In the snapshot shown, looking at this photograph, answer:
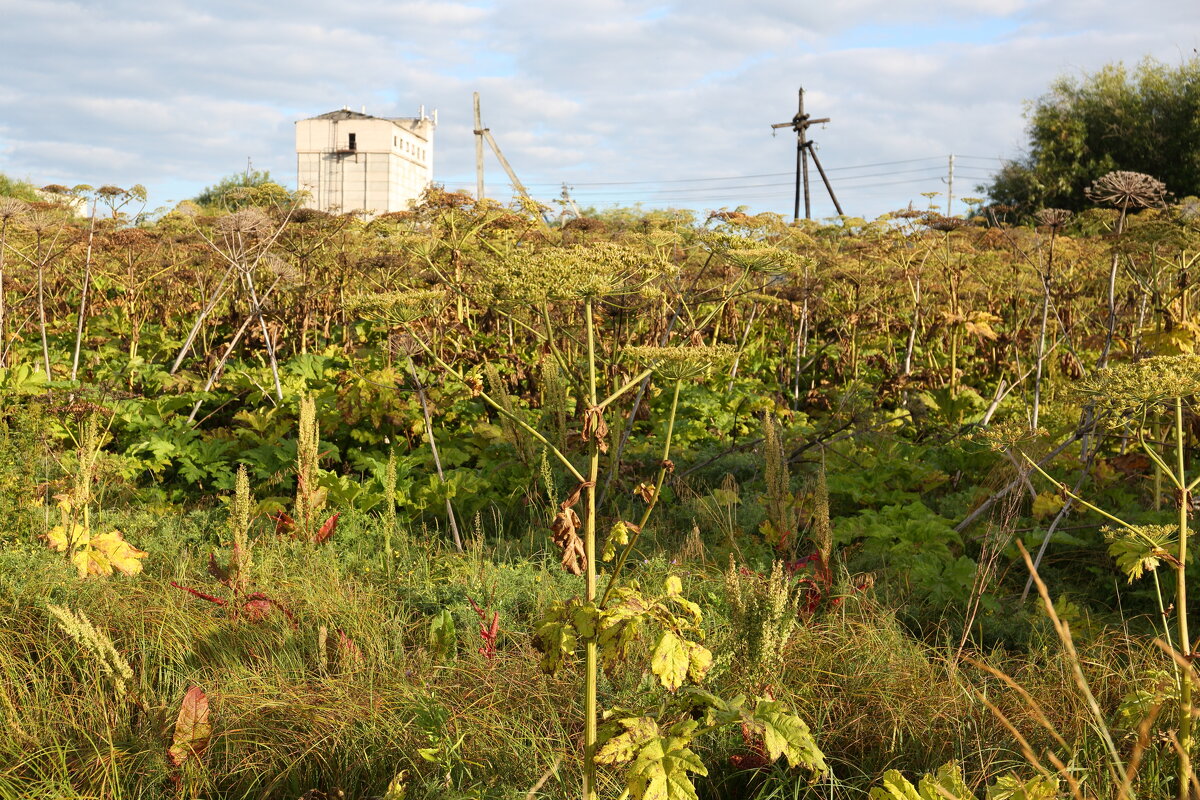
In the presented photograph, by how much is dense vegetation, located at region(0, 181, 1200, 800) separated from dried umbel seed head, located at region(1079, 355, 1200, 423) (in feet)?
0.04

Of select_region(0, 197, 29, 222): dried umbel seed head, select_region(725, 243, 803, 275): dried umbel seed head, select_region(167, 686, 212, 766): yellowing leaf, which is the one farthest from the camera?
select_region(0, 197, 29, 222): dried umbel seed head

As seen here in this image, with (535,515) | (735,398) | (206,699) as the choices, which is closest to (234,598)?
(206,699)

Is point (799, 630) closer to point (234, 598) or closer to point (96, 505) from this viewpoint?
point (234, 598)

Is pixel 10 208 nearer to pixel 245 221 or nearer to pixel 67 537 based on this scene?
pixel 245 221

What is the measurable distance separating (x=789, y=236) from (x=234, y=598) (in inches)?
170

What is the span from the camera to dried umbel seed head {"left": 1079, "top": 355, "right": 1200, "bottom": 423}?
7.24ft

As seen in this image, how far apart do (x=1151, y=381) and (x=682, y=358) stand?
107 cm

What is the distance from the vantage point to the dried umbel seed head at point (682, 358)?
2.20m

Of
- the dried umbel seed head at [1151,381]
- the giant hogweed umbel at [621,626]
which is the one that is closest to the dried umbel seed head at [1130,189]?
→ the dried umbel seed head at [1151,381]

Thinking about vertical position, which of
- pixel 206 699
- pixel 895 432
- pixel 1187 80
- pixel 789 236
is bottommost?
pixel 206 699

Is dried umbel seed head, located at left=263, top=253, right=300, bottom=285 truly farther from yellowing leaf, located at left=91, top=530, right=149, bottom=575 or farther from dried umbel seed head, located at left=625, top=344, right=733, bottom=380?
dried umbel seed head, located at left=625, top=344, right=733, bottom=380

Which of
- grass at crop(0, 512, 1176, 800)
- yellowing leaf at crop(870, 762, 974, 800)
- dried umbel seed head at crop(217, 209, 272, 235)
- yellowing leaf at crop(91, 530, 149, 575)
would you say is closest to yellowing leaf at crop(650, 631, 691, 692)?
yellowing leaf at crop(870, 762, 974, 800)

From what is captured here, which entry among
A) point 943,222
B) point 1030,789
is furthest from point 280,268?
point 1030,789

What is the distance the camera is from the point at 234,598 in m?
3.51
